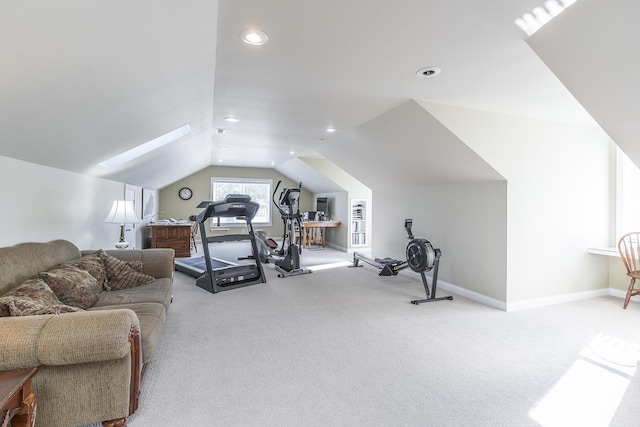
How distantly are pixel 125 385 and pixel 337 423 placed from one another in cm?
113

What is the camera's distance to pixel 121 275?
2.95 metres

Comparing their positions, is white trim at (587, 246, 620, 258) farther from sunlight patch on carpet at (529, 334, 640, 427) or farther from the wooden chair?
sunlight patch on carpet at (529, 334, 640, 427)

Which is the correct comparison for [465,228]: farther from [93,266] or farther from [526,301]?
[93,266]

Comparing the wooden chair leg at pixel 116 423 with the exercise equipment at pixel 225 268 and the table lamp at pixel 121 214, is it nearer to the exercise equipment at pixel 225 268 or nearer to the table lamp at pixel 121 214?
the exercise equipment at pixel 225 268

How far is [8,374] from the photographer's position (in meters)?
1.30

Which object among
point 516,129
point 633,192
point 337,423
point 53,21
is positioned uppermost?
point 516,129

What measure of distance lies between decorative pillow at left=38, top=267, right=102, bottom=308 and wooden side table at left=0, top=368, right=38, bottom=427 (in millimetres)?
1056

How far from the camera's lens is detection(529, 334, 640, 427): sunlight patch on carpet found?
180 centimetres

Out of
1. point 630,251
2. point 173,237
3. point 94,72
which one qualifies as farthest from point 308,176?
point 94,72

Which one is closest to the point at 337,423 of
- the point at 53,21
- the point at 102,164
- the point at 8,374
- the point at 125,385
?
the point at 125,385

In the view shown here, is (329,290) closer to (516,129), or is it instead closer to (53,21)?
(516,129)

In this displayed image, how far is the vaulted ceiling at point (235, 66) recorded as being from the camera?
153cm

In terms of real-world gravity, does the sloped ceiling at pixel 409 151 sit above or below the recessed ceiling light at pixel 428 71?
below

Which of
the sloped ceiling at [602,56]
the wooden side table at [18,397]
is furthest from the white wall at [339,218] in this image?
the wooden side table at [18,397]
